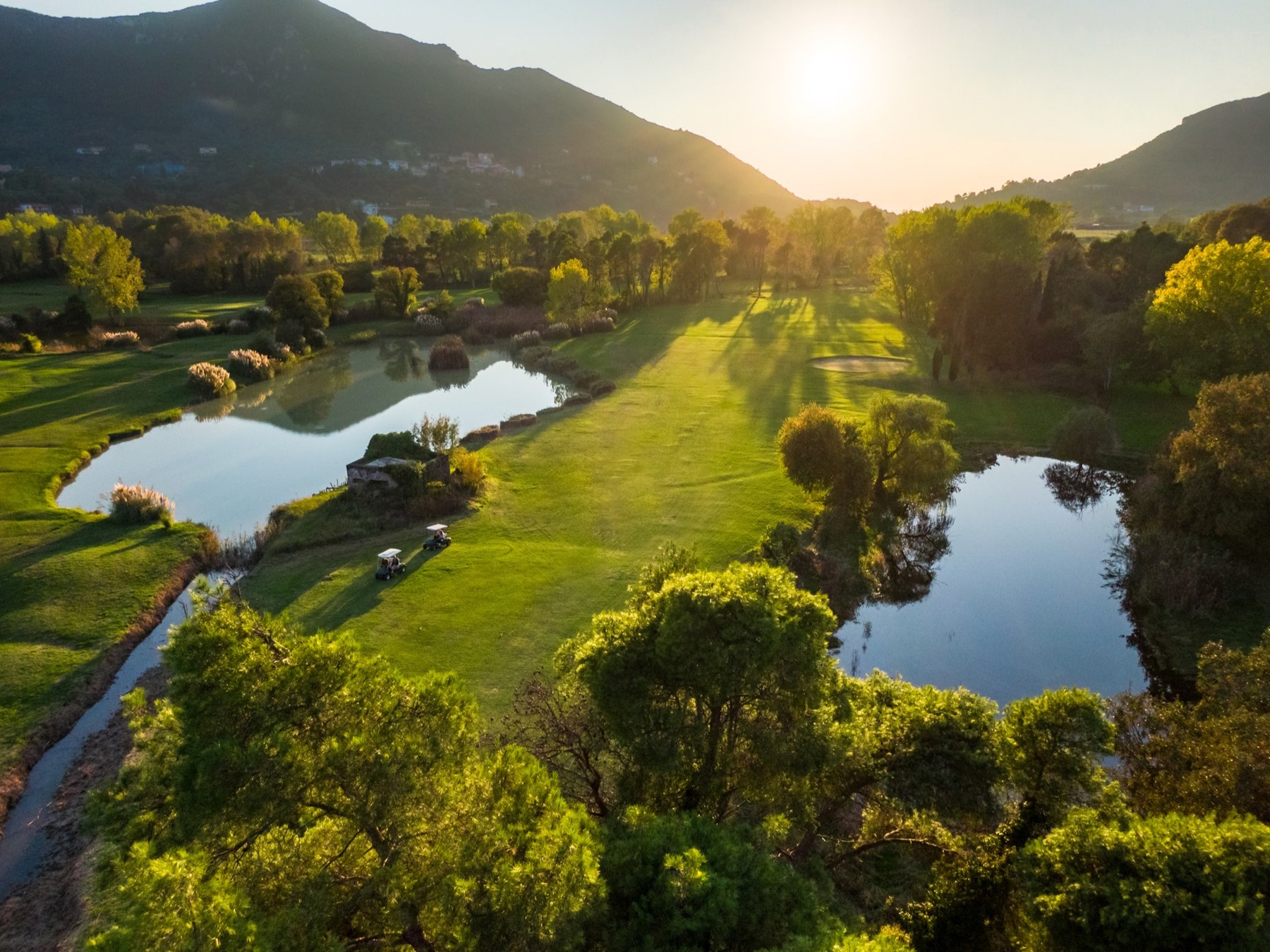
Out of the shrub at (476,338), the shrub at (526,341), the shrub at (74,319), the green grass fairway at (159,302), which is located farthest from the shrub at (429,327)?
the shrub at (74,319)

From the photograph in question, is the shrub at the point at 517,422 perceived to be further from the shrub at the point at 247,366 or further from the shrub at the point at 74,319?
the shrub at the point at 74,319

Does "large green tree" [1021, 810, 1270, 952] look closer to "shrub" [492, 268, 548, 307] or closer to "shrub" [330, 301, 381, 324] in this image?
"shrub" [492, 268, 548, 307]

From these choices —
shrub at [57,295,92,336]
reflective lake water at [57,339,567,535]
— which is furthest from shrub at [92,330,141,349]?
reflective lake water at [57,339,567,535]

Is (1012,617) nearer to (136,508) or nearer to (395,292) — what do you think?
(136,508)

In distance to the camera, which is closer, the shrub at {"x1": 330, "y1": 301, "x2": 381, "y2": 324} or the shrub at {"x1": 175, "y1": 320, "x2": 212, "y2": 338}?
the shrub at {"x1": 175, "y1": 320, "x2": 212, "y2": 338}

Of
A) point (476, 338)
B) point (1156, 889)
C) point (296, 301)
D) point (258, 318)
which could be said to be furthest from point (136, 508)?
point (258, 318)

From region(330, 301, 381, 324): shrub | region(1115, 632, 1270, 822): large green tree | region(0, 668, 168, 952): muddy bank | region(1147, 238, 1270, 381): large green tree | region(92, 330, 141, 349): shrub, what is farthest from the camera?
region(330, 301, 381, 324): shrub

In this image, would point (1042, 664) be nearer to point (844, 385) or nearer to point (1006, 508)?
point (1006, 508)
